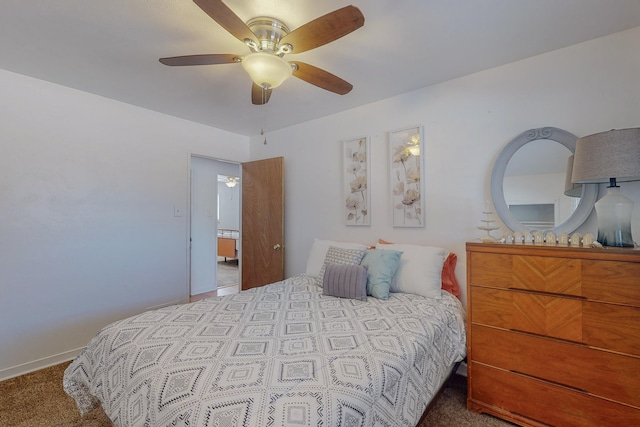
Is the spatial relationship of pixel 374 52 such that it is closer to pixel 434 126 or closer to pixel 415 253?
pixel 434 126

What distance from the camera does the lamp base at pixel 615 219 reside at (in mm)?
1509

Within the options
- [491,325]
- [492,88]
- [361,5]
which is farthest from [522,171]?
[361,5]

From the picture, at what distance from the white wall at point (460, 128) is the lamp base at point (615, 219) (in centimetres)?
32

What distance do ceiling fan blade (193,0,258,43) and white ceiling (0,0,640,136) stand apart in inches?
8.1

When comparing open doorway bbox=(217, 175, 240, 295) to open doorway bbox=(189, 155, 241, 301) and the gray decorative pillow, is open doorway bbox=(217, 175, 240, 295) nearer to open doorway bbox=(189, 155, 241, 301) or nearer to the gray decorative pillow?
open doorway bbox=(189, 155, 241, 301)

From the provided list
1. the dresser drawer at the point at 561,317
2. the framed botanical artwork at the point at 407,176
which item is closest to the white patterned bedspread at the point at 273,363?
the dresser drawer at the point at 561,317

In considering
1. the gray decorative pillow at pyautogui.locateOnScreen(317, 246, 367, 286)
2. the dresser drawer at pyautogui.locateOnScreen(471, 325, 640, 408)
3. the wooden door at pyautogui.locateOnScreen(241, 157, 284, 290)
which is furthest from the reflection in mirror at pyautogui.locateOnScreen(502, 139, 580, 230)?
the wooden door at pyautogui.locateOnScreen(241, 157, 284, 290)

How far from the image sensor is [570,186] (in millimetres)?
1854

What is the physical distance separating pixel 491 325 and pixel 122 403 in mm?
1975

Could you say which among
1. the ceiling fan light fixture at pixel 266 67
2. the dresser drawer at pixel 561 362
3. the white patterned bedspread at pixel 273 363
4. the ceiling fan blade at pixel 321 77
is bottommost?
the dresser drawer at pixel 561 362

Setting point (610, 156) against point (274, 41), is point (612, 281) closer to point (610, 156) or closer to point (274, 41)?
point (610, 156)

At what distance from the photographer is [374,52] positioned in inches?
76.4

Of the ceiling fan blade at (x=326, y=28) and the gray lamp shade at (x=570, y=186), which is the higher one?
the ceiling fan blade at (x=326, y=28)

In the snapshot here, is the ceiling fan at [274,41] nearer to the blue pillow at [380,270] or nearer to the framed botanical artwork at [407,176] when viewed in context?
the framed botanical artwork at [407,176]
